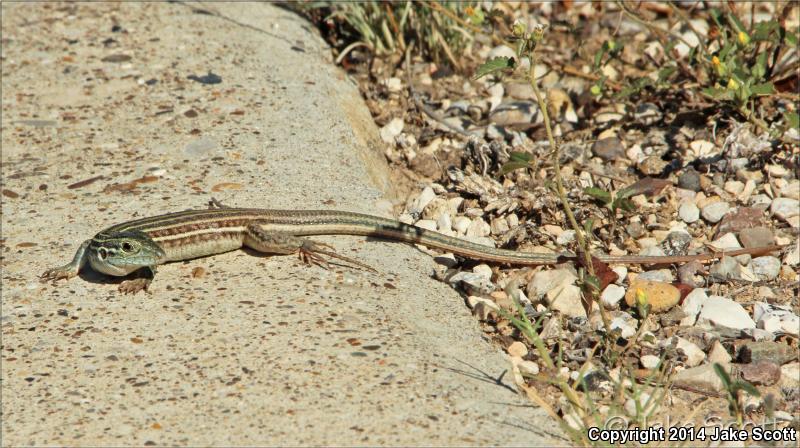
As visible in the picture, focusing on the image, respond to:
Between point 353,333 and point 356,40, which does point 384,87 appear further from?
point 353,333

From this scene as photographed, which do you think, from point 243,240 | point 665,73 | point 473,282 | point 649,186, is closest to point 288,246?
point 243,240

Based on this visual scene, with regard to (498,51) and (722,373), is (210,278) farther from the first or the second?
(498,51)

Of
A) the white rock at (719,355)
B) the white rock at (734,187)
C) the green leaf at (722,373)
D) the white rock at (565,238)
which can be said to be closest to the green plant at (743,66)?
the white rock at (734,187)

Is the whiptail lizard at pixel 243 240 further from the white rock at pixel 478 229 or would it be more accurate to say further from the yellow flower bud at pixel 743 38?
Answer: the yellow flower bud at pixel 743 38

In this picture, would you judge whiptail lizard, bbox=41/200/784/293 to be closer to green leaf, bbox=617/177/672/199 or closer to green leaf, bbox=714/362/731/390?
green leaf, bbox=617/177/672/199

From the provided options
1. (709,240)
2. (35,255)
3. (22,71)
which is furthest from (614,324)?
(22,71)

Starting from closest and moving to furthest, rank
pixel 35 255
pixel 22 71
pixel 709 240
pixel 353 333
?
pixel 353 333, pixel 35 255, pixel 709 240, pixel 22 71
